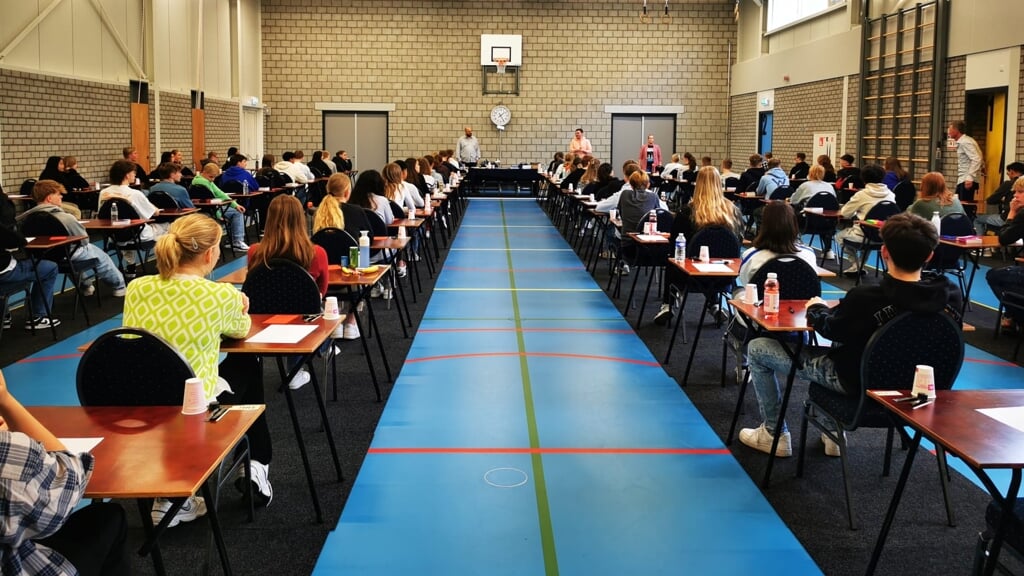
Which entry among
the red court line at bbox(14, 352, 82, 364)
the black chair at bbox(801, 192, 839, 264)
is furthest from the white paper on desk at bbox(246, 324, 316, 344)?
the black chair at bbox(801, 192, 839, 264)

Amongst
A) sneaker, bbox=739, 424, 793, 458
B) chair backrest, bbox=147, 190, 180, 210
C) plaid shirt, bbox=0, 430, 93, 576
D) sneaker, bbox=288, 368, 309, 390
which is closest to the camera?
plaid shirt, bbox=0, 430, 93, 576

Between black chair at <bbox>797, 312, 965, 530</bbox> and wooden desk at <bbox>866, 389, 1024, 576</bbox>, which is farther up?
black chair at <bbox>797, 312, 965, 530</bbox>

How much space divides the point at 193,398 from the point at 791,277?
3.26m

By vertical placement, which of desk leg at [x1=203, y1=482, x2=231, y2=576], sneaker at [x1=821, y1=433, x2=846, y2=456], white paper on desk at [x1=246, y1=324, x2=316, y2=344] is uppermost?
white paper on desk at [x1=246, y1=324, x2=316, y2=344]

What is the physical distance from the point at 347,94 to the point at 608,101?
21.9 feet

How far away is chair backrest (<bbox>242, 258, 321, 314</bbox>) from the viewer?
462 cm

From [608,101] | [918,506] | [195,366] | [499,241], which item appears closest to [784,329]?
[918,506]

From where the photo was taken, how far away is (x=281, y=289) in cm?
466

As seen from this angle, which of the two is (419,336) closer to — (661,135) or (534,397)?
(534,397)

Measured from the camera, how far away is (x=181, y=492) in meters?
2.08

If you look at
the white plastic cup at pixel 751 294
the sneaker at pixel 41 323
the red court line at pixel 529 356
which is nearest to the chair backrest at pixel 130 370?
the white plastic cup at pixel 751 294

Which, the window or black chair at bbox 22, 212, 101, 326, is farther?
the window

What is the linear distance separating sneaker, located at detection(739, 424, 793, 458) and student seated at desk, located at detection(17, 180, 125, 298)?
539 centimetres

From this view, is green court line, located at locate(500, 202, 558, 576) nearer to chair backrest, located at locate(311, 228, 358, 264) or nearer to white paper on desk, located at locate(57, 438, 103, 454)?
chair backrest, located at locate(311, 228, 358, 264)
